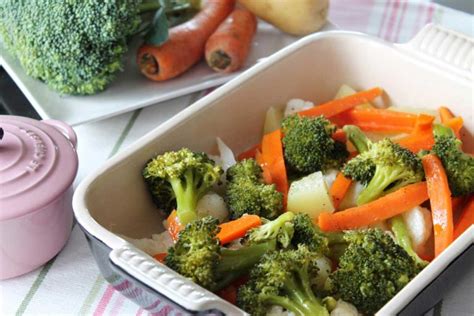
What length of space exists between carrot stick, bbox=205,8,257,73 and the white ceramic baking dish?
0.24 m

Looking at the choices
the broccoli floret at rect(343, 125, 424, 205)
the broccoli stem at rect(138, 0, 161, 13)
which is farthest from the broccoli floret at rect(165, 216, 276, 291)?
the broccoli stem at rect(138, 0, 161, 13)

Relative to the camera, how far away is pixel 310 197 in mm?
1225

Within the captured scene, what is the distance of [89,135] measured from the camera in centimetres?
155

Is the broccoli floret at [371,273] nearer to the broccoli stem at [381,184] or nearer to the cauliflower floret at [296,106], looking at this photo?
the broccoli stem at [381,184]

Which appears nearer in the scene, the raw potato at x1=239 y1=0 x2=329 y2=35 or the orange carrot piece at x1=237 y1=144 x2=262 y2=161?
the orange carrot piece at x1=237 y1=144 x2=262 y2=161

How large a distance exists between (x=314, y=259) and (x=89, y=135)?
25.2 inches

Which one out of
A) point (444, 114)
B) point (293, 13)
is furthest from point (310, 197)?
point (293, 13)

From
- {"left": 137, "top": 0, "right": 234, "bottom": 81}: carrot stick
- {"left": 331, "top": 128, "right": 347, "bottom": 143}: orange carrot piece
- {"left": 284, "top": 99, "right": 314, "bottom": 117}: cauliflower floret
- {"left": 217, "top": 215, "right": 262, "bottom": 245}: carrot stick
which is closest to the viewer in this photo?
{"left": 217, "top": 215, "right": 262, "bottom": 245}: carrot stick

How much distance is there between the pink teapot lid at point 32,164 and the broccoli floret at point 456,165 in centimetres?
60

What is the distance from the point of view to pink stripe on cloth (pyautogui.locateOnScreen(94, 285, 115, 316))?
1.21 metres

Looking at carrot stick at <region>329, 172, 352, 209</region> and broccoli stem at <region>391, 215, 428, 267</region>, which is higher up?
carrot stick at <region>329, 172, 352, 209</region>

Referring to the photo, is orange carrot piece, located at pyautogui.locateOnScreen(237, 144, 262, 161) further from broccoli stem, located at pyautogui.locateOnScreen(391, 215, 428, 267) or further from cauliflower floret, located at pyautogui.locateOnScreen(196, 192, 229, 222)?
broccoli stem, located at pyautogui.locateOnScreen(391, 215, 428, 267)

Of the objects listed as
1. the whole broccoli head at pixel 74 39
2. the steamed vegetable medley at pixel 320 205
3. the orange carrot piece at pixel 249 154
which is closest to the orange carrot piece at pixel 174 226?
the steamed vegetable medley at pixel 320 205

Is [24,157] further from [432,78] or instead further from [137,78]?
[432,78]
